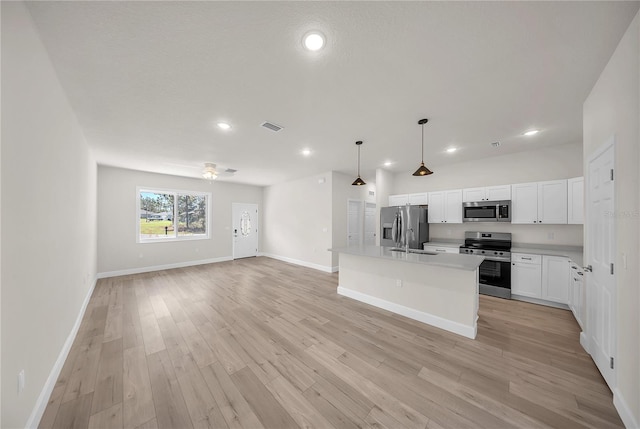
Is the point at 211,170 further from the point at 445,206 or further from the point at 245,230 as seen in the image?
the point at 445,206

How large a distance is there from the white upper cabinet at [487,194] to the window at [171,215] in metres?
7.24

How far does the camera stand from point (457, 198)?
478cm

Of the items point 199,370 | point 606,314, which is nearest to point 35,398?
point 199,370

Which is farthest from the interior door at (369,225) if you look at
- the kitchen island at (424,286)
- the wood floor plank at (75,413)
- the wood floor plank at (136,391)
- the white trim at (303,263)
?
the wood floor plank at (75,413)

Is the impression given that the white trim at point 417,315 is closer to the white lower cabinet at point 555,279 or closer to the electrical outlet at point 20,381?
the white lower cabinet at point 555,279

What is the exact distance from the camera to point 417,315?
309 cm

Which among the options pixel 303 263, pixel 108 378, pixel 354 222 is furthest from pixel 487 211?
pixel 108 378

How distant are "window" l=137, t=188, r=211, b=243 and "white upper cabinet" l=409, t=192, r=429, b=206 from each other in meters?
6.19

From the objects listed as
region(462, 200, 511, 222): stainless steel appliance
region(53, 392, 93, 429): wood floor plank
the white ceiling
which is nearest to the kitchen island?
region(462, 200, 511, 222): stainless steel appliance

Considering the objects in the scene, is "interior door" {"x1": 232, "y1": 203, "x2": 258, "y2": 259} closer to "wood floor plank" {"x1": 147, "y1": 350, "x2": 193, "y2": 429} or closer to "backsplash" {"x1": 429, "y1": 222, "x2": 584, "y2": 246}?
"wood floor plank" {"x1": 147, "y1": 350, "x2": 193, "y2": 429}

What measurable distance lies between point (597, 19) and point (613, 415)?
113 inches

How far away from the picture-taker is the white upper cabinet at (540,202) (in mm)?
3713

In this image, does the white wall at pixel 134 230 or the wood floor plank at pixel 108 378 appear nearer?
the wood floor plank at pixel 108 378

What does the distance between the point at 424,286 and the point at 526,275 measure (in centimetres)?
219
